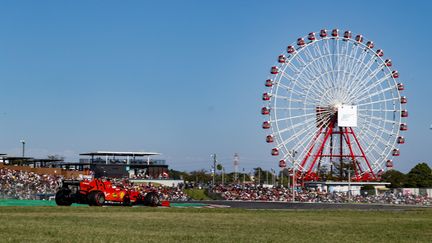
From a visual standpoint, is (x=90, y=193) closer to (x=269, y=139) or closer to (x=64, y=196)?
(x=64, y=196)

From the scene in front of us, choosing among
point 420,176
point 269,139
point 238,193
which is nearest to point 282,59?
point 269,139

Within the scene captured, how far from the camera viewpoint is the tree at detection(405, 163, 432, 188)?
138 metres

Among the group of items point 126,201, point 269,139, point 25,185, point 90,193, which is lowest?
point 126,201

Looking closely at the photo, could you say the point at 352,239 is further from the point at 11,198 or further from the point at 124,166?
the point at 124,166

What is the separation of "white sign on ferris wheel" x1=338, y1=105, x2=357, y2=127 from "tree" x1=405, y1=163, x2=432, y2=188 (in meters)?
37.7

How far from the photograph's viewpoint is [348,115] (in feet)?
343

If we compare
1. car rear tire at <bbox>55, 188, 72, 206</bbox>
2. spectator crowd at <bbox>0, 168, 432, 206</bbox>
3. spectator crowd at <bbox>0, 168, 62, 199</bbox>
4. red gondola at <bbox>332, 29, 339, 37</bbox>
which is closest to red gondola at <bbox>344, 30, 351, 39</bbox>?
red gondola at <bbox>332, 29, 339, 37</bbox>

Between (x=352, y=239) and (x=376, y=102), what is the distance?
82739mm

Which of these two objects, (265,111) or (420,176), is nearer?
(265,111)

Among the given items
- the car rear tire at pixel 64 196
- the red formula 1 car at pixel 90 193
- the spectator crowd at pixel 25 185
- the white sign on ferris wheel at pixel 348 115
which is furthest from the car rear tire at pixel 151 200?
the white sign on ferris wheel at pixel 348 115

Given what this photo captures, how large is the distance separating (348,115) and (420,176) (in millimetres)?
42966

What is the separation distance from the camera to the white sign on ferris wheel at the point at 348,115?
104m

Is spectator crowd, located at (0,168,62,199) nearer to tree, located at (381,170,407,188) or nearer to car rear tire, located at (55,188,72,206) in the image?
car rear tire, located at (55,188,72,206)

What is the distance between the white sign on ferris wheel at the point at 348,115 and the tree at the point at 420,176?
37.7 meters
